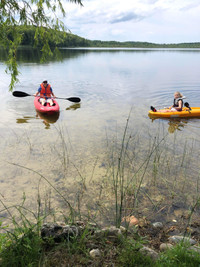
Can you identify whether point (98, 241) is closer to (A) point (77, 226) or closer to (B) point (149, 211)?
(A) point (77, 226)

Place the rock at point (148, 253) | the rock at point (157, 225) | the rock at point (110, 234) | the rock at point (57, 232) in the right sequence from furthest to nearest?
the rock at point (157, 225) → the rock at point (110, 234) → the rock at point (57, 232) → the rock at point (148, 253)

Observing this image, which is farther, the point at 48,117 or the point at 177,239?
the point at 48,117

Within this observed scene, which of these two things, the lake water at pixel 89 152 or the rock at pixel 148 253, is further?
the lake water at pixel 89 152

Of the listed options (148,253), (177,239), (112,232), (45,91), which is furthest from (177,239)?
(45,91)

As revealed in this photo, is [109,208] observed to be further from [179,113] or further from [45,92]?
[45,92]

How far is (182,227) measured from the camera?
3.28 m

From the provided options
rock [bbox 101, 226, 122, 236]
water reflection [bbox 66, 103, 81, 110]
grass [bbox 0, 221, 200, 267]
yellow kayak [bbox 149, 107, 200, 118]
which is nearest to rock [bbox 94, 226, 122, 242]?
rock [bbox 101, 226, 122, 236]

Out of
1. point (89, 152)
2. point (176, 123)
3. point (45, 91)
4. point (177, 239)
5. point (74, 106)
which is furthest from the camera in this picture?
point (74, 106)

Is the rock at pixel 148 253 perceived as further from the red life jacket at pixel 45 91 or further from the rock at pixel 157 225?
the red life jacket at pixel 45 91

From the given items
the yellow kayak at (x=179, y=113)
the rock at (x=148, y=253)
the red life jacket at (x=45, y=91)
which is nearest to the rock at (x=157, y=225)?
the rock at (x=148, y=253)

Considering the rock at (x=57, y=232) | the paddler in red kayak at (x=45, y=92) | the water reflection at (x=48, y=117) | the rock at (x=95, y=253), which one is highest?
the paddler in red kayak at (x=45, y=92)

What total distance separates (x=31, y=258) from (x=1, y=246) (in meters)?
0.36

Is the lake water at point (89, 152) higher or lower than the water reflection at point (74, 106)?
lower

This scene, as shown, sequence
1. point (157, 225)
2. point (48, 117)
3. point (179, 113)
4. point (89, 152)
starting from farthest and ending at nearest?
1. point (48, 117)
2. point (179, 113)
3. point (89, 152)
4. point (157, 225)
